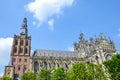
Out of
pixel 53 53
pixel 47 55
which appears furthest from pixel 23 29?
pixel 53 53

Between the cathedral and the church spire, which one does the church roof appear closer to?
the cathedral

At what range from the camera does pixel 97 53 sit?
258 feet

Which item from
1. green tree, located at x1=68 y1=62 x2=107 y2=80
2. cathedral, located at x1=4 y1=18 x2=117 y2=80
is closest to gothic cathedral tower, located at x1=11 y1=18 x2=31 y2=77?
cathedral, located at x1=4 y1=18 x2=117 y2=80

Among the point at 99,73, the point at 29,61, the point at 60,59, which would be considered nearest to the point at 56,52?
the point at 60,59

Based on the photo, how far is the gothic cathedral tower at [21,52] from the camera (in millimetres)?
78500

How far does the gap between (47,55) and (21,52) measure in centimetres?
1355

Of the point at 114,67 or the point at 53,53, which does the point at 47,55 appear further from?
the point at 114,67

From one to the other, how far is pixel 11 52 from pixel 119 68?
56283 millimetres

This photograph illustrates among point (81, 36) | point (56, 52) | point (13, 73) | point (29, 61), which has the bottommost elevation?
point (13, 73)

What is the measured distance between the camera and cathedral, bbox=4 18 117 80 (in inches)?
3049

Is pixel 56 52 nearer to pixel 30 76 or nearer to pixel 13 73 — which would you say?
pixel 13 73

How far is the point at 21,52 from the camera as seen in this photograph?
83000 mm

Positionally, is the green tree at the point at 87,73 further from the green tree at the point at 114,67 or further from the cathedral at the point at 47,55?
the cathedral at the point at 47,55

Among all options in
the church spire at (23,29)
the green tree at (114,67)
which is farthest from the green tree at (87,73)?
the church spire at (23,29)
